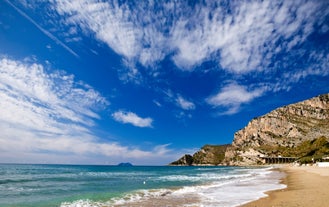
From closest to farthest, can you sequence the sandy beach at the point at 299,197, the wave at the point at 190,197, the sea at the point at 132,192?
the sandy beach at the point at 299,197
the wave at the point at 190,197
the sea at the point at 132,192

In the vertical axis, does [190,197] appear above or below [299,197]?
below

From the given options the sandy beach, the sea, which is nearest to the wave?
the sea

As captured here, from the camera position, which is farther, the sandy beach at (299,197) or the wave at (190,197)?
the wave at (190,197)

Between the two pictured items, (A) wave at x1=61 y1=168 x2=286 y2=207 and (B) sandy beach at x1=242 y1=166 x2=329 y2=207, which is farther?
(A) wave at x1=61 y1=168 x2=286 y2=207

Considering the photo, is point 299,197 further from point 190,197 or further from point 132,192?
point 132,192

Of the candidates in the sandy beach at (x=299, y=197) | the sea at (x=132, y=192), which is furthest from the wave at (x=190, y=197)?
the sandy beach at (x=299, y=197)

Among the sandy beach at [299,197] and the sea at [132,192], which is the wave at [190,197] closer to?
the sea at [132,192]

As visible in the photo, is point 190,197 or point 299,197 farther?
point 190,197

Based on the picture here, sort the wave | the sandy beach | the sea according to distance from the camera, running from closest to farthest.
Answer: the sandy beach, the wave, the sea

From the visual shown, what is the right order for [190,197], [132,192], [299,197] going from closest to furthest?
[299,197] → [190,197] → [132,192]

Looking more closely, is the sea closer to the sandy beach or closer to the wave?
the wave

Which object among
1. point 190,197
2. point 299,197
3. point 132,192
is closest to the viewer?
point 299,197

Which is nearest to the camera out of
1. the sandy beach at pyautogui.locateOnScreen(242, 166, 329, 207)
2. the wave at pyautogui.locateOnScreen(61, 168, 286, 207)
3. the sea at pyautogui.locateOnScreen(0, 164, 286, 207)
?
the sandy beach at pyautogui.locateOnScreen(242, 166, 329, 207)

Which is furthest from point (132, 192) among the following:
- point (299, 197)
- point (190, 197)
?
point (299, 197)
